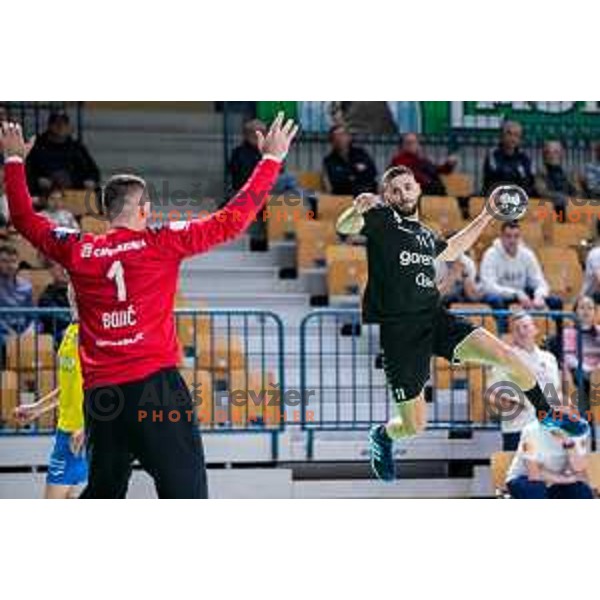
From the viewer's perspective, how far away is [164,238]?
8.80 m

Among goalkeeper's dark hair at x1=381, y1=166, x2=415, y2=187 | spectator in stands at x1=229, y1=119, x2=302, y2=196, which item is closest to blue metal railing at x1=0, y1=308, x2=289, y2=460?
spectator in stands at x1=229, y1=119, x2=302, y2=196

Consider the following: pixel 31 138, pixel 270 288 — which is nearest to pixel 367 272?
pixel 270 288

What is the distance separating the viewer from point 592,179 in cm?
1163

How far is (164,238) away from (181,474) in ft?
3.55

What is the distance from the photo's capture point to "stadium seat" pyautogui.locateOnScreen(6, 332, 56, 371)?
34.1 ft

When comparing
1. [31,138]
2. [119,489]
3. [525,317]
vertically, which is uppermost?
[31,138]

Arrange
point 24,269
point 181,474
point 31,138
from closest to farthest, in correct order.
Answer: point 181,474 < point 31,138 < point 24,269

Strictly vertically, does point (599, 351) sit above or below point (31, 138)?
below

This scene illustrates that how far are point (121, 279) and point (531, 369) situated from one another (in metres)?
2.42

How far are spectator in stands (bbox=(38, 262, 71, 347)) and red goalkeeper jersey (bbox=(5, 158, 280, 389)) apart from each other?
0.87m

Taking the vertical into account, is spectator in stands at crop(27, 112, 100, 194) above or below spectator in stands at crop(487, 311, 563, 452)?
above

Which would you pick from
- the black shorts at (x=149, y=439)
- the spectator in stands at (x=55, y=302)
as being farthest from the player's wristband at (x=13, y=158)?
the black shorts at (x=149, y=439)

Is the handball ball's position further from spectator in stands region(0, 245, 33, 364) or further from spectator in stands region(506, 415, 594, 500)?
spectator in stands region(0, 245, 33, 364)
